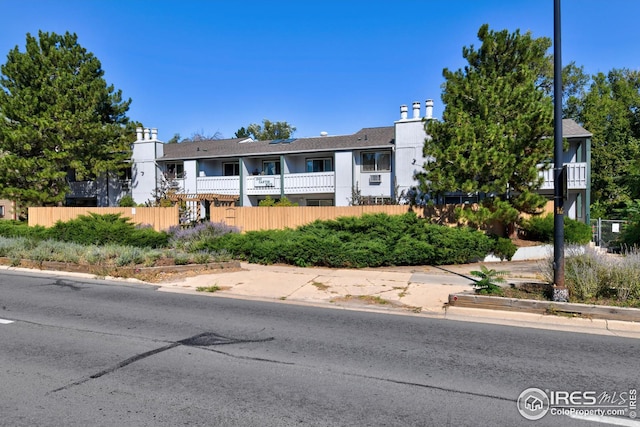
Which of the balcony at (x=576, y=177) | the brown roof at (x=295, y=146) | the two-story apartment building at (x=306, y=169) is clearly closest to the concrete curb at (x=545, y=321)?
the two-story apartment building at (x=306, y=169)

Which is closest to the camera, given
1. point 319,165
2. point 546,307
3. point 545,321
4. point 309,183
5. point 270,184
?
point 545,321

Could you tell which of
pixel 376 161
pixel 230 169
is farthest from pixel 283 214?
pixel 230 169

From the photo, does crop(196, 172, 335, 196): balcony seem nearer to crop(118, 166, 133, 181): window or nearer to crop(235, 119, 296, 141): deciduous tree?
crop(118, 166, 133, 181): window

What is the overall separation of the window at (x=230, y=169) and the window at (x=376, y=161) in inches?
357

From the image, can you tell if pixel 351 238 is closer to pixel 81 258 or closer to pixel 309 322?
pixel 309 322

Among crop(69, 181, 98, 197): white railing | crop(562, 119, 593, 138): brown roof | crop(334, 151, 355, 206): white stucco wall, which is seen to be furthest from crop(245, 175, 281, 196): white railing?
crop(562, 119, 593, 138): brown roof

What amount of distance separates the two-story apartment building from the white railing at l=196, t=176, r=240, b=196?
6cm

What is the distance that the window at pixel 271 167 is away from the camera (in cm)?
2756

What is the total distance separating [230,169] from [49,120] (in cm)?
1074

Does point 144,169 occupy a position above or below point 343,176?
above

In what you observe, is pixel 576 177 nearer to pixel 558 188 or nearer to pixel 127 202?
pixel 558 188

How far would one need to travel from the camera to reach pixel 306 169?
1057 inches

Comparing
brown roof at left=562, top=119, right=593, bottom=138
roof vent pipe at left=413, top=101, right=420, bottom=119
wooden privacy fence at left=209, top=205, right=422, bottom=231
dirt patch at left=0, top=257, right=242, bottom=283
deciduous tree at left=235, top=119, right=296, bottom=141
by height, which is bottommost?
dirt patch at left=0, top=257, right=242, bottom=283

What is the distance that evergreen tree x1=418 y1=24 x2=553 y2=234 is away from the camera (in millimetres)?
13812
